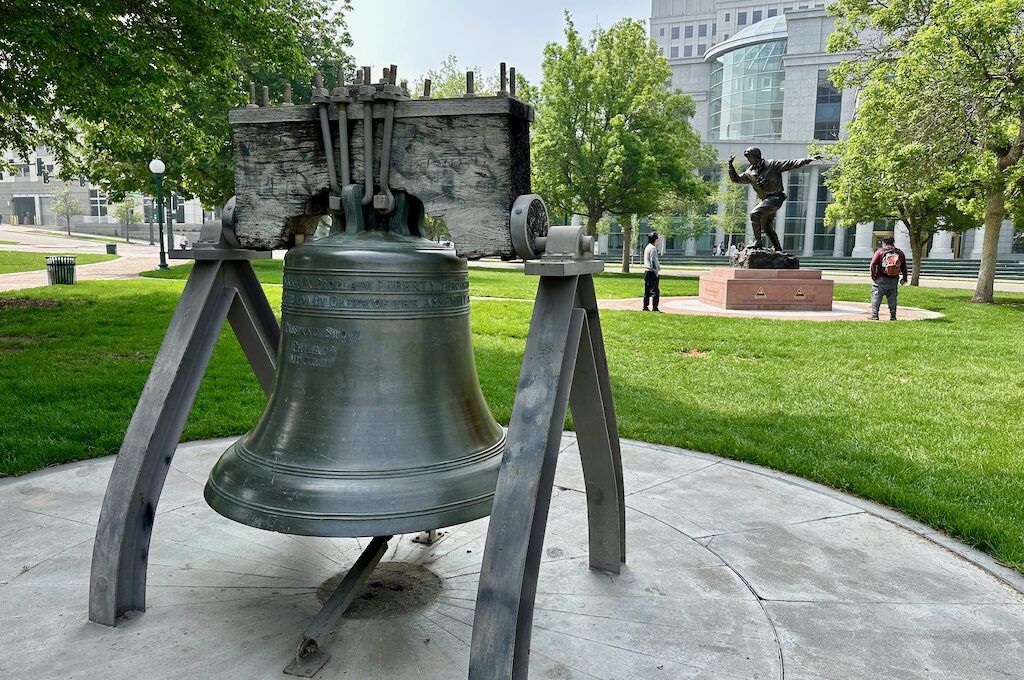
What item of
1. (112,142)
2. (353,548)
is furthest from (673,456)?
(112,142)

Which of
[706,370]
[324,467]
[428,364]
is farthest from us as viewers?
[706,370]

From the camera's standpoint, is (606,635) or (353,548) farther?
(353,548)

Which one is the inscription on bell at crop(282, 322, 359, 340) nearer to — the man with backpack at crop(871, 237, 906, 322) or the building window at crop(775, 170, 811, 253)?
the man with backpack at crop(871, 237, 906, 322)

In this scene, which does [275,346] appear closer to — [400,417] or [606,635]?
[400,417]

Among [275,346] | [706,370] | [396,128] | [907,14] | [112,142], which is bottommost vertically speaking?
[706,370]

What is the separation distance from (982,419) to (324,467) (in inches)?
272

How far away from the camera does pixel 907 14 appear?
19.7m

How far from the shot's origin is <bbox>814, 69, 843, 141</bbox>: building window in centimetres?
5703

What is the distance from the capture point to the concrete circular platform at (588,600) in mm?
2871

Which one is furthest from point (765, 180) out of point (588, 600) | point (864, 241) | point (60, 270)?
point (864, 241)

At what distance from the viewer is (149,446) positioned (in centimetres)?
314

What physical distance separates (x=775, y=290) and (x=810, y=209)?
144 ft

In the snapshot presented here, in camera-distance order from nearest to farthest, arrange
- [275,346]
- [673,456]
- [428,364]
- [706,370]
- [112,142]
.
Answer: [428,364]
[275,346]
[673,456]
[706,370]
[112,142]

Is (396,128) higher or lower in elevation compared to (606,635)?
higher
